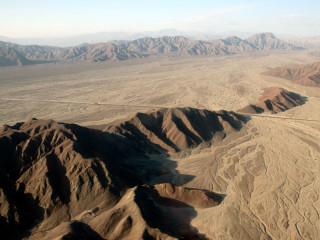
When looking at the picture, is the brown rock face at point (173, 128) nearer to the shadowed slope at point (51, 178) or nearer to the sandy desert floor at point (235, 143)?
the sandy desert floor at point (235, 143)

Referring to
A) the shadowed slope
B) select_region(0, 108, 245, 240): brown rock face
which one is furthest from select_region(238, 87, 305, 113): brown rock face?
the shadowed slope

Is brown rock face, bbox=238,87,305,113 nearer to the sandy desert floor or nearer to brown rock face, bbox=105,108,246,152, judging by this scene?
the sandy desert floor

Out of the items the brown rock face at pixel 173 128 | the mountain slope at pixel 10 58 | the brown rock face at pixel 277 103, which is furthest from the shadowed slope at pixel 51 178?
the mountain slope at pixel 10 58

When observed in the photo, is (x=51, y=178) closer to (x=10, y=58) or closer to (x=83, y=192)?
(x=83, y=192)

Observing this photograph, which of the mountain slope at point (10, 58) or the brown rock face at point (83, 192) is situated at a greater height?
the mountain slope at point (10, 58)

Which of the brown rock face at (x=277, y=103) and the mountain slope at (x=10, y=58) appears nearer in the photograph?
the brown rock face at (x=277, y=103)
